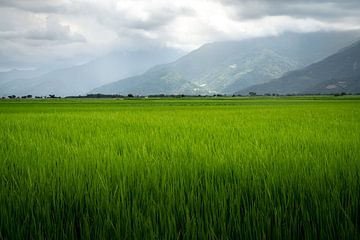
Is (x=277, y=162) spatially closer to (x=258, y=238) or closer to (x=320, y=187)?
(x=320, y=187)

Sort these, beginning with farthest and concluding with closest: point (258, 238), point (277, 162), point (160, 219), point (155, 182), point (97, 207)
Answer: point (277, 162) → point (155, 182) → point (97, 207) → point (160, 219) → point (258, 238)

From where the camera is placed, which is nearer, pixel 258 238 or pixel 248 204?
pixel 258 238

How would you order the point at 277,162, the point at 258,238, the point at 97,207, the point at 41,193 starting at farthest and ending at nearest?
the point at 277,162, the point at 41,193, the point at 97,207, the point at 258,238

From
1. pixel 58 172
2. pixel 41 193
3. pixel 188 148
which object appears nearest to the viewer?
pixel 41 193

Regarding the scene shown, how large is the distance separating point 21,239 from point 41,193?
74cm

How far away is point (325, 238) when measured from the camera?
1.95 metres

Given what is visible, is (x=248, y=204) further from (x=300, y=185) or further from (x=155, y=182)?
(x=155, y=182)

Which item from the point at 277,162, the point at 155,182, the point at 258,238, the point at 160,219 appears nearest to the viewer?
the point at 258,238

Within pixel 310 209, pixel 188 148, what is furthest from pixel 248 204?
pixel 188 148

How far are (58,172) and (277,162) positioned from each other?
2212 mm

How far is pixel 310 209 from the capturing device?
236 cm

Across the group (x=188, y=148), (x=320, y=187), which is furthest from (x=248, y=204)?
(x=188, y=148)

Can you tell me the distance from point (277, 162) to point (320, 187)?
3.19 ft

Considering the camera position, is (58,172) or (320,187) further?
(58,172)
